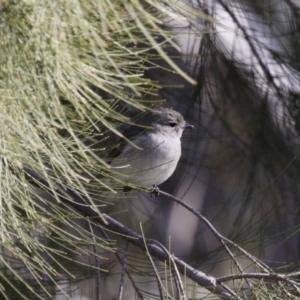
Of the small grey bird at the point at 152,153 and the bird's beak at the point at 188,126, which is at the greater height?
the bird's beak at the point at 188,126

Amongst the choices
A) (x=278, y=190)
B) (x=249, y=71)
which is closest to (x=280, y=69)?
(x=249, y=71)

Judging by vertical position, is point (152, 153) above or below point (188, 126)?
below

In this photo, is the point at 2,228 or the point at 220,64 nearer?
the point at 2,228

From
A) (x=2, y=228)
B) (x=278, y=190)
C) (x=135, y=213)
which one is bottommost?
(x=135, y=213)

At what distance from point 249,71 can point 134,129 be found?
695 mm

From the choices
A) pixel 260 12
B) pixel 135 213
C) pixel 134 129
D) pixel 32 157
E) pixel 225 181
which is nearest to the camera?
pixel 32 157

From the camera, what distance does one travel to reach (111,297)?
3.63 metres

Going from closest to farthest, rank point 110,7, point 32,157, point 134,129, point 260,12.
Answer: point 110,7
point 32,157
point 260,12
point 134,129

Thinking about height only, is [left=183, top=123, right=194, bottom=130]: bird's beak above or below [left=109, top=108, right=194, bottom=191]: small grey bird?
above

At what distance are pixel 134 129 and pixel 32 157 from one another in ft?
4.96

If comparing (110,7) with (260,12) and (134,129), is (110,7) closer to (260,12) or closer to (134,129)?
(260,12)

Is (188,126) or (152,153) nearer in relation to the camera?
(188,126)

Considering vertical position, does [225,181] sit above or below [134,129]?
below

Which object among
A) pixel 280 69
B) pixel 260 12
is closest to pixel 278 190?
pixel 280 69
